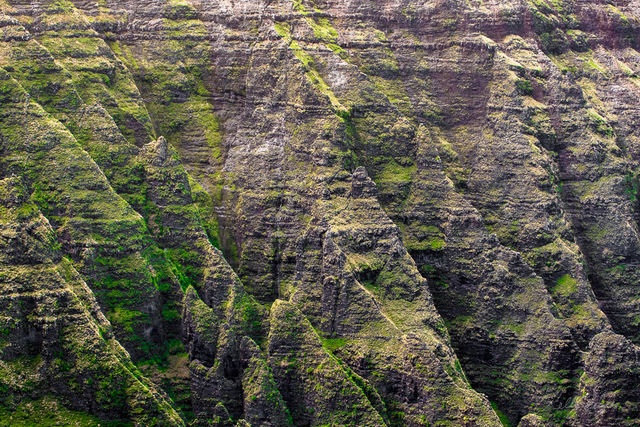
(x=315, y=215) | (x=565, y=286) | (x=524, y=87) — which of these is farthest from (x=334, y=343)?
(x=524, y=87)

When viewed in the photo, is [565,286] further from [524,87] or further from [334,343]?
[334,343]

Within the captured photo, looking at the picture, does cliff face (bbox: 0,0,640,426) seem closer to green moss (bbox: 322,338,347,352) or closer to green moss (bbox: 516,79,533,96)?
green moss (bbox: 322,338,347,352)

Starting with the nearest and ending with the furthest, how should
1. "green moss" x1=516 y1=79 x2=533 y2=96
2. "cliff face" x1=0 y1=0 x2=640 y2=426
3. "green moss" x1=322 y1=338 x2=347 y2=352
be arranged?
"cliff face" x1=0 y1=0 x2=640 y2=426, "green moss" x1=322 y1=338 x2=347 y2=352, "green moss" x1=516 y1=79 x2=533 y2=96

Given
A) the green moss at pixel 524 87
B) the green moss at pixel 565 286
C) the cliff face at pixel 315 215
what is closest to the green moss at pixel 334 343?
the cliff face at pixel 315 215

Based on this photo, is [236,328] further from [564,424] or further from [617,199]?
[617,199]

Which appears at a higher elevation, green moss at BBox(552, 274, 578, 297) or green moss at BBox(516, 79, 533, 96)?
green moss at BBox(516, 79, 533, 96)

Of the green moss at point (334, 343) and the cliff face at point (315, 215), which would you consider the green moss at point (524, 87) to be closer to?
the cliff face at point (315, 215)

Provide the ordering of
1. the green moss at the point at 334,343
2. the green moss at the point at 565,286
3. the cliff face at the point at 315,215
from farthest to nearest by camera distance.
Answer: the green moss at the point at 565,286 < the green moss at the point at 334,343 < the cliff face at the point at 315,215

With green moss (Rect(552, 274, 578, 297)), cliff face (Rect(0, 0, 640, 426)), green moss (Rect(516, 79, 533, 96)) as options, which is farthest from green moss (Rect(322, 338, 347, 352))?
green moss (Rect(516, 79, 533, 96))
